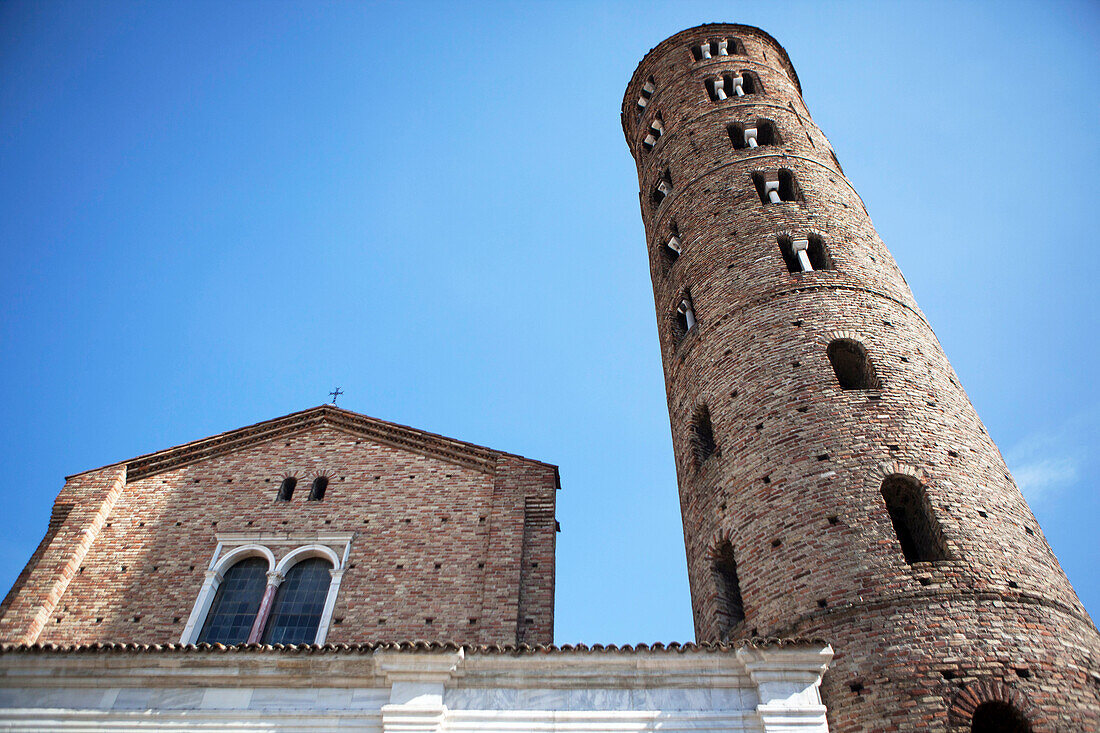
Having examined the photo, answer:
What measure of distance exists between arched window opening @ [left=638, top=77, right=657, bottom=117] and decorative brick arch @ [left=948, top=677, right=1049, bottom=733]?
1552cm

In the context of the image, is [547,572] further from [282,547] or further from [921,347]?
[921,347]

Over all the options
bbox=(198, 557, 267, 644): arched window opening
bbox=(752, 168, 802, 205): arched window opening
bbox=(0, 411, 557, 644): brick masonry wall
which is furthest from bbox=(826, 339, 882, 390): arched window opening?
bbox=(198, 557, 267, 644): arched window opening

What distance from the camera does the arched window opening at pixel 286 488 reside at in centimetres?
1200

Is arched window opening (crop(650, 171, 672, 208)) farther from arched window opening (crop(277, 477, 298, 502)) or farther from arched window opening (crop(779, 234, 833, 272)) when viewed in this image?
arched window opening (crop(277, 477, 298, 502))

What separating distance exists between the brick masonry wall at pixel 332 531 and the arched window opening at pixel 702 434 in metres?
2.19

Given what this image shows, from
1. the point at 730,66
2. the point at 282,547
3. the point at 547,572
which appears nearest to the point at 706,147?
the point at 730,66

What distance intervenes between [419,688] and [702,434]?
6.25m

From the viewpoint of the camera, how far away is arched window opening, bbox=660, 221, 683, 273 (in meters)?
15.2

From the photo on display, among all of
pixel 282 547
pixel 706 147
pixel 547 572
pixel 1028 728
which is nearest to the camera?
pixel 1028 728

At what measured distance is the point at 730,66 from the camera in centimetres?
1842

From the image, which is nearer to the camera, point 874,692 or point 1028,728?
point 1028,728

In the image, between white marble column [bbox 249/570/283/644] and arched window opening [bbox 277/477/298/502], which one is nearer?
white marble column [bbox 249/570/283/644]

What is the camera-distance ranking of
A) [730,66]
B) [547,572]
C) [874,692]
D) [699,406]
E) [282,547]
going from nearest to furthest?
[874,692] < [547,572] < [282,547] < [699,406] < [730,66]

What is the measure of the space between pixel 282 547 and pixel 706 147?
11068mm
